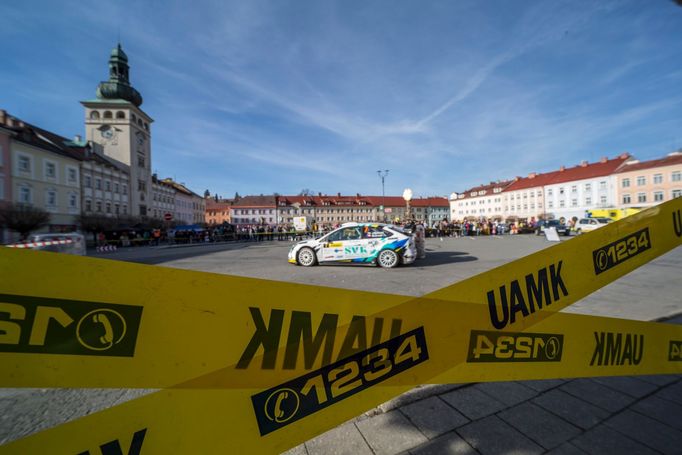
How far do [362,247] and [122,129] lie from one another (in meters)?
57.0

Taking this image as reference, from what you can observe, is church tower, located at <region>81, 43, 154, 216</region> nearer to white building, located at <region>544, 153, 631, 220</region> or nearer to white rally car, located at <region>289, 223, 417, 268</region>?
white rally car, located at <region>289, 223, 417, 268</region>

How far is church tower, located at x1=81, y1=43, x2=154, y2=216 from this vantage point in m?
47.3

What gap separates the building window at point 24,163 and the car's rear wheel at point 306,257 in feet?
119

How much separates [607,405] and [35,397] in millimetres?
4821

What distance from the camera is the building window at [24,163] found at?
2799 centimetres

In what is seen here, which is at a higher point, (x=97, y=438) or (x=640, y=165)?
(x=640, y=165)

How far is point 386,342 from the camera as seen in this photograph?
0.98 meters

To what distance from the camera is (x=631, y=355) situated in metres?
1.58

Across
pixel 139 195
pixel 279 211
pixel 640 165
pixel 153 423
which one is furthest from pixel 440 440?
pixel 279 211

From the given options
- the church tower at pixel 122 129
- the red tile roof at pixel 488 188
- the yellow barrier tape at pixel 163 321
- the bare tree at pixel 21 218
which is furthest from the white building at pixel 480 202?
the yellow barrier tape at pixel 163 321

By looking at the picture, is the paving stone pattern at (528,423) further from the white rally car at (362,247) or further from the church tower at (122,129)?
the church tower at (122,129)

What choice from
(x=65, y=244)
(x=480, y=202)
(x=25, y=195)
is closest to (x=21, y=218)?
(x=25, y=195)

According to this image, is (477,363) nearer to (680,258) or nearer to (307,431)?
(307,431)

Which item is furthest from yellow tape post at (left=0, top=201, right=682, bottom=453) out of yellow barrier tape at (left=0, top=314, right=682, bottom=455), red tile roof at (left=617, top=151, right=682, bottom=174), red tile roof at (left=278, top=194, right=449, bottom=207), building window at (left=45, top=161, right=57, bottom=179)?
red tile roof at (left=278, top=194, right=449, bottom=207)
